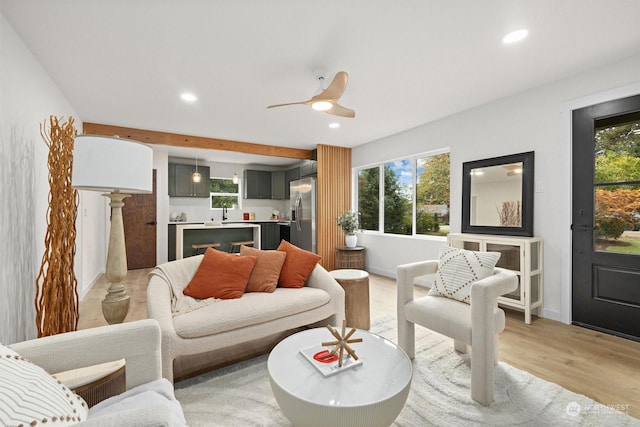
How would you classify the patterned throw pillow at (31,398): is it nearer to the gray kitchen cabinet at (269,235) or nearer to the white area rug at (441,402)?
the white area rug at (441,402)

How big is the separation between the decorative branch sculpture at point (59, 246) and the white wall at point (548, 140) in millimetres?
4015

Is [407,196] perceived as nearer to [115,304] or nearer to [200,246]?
[200,246]

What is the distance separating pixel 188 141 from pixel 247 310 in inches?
147

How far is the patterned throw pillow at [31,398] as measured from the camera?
72 centimetres

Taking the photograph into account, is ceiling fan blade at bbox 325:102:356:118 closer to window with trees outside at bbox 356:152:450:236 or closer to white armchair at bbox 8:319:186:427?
window with trees outside at bbox 356:152:450:236

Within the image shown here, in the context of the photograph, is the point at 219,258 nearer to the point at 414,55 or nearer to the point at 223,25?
the point at 223,25

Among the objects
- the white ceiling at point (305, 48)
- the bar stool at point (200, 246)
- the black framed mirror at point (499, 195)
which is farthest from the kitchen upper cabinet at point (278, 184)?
the black framed mirror at point (499, 195)

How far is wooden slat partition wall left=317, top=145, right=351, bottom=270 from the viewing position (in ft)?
18.0

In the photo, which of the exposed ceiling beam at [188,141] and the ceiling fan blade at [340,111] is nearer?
the ceiling fan blade at [340,111]

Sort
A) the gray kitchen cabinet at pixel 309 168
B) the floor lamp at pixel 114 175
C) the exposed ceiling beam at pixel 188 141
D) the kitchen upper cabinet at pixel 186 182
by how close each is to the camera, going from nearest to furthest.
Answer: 1. the floor lamp at pixel 114 175
2. the exposed ceiling beam at pixel 188 141
3. the gray kitchen cabinet at pixel 309 168
4. the kitchen upper cabinet at pixel 186 182

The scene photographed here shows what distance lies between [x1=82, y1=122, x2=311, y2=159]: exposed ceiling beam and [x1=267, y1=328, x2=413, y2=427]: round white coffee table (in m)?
4.23

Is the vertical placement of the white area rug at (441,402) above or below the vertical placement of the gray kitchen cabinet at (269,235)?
below

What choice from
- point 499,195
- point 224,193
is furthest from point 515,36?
point 224,193

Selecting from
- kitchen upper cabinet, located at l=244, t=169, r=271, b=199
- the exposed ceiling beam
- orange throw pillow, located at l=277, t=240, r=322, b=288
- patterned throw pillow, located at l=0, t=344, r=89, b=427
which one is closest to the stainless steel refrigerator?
the exposed ceiling beam
